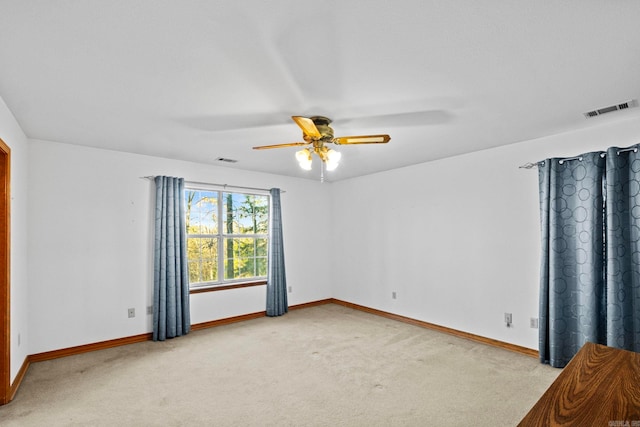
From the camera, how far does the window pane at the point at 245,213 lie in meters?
5.13

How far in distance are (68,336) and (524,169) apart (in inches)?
212

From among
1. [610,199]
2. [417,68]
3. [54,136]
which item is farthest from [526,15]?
[54,136]

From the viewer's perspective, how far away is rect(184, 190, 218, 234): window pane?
4.77m

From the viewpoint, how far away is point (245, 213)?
17.5 feet

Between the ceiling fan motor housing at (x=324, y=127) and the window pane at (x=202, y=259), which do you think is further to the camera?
the window pane at (x=202, y=259)

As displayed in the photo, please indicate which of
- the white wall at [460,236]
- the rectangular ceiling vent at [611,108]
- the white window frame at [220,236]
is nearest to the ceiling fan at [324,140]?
the rectangular ceiling vent at [611,108]

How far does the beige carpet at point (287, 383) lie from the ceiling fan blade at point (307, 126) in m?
2.13

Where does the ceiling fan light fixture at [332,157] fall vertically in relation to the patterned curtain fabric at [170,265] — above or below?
above

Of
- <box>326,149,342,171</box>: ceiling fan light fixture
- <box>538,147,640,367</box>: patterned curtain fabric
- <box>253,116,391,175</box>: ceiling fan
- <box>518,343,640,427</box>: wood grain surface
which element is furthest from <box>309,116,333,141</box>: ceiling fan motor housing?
<box>538,147,640,367</box>: patterned curtain fabric

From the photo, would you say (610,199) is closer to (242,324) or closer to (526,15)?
(526,15)

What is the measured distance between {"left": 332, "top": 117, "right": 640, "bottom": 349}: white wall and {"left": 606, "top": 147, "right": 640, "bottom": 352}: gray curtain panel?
0.96 ft

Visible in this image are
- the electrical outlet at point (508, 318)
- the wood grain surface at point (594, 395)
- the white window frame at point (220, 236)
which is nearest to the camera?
the wood grain surface at point (594, 395)

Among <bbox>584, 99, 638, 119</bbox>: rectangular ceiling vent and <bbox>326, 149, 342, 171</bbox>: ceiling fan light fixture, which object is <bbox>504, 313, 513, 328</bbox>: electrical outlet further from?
<bbox>326, 149, 342, 171</bbox>: ceiling fan light fixture

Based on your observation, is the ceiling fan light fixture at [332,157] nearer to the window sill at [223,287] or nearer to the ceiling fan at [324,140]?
the ceiling fan at [324,140]
